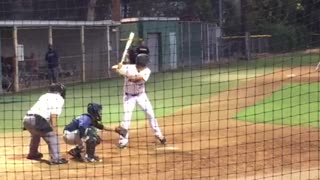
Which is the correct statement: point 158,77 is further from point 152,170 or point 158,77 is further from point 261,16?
point 152,170

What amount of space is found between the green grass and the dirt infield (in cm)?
59

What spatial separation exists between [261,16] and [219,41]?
5266 mm

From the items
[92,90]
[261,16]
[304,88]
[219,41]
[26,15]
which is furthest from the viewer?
[219,41]

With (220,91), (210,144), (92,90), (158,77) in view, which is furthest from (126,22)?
(210,144)

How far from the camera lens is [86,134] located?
9438 mm

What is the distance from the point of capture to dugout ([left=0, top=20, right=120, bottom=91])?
2545 cm

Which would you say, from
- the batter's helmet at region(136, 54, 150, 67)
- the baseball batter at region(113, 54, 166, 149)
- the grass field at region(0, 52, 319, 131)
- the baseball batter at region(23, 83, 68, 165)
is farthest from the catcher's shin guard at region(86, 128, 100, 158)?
the grass field at region(0, 52, 319, 131)

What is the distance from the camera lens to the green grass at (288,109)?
13.2m

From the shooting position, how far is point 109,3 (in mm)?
36188

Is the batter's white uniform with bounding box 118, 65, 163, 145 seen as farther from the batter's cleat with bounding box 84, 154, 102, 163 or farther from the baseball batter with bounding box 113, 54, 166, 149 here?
the batter's cleat with bounding box 84, 154, 102, 163

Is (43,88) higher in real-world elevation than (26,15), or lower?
lower

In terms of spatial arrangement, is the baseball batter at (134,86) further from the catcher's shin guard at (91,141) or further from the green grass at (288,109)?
the green grass at (288,109)

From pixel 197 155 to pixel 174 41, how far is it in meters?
22.7

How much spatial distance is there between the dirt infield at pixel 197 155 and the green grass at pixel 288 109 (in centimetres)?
59
